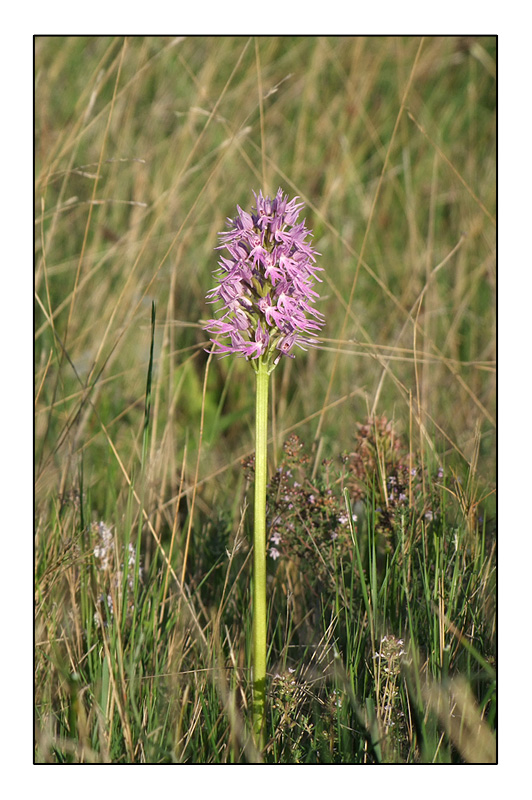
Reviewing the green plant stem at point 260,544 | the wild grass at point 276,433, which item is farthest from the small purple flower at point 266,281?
the wild grass at point 276,433

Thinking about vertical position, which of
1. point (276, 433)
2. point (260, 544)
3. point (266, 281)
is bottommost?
point (260, 544)

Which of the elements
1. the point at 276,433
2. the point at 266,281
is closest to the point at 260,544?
the point at 266,281

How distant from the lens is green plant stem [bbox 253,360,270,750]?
161 cm

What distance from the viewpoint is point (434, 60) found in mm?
5223

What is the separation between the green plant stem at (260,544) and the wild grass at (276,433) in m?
0.21

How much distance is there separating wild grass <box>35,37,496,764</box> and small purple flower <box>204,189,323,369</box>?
1.10ft

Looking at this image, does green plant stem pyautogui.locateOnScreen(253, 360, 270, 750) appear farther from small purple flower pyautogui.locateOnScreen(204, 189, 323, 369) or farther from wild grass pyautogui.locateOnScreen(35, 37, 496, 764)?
wild grass pyautogui.locateOnScreen(35, 37, 496, 764)

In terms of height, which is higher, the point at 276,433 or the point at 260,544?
the point at 276,433

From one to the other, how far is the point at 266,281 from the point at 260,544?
0.64 meters

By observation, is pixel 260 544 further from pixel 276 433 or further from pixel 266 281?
pixel 276 433

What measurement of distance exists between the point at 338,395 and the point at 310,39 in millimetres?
3166

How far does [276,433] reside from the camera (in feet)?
10.4

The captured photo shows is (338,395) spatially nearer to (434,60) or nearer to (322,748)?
(322,748)

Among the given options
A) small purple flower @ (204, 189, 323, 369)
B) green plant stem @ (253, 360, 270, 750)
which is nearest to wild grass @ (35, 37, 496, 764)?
green plant stem @ (253, 360, 270, 750)
